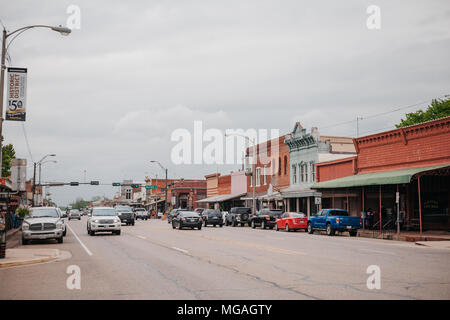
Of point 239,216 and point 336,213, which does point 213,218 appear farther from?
point 336,213

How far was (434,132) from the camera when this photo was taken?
30.9m

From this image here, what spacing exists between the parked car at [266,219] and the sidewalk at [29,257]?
2457 centimetres

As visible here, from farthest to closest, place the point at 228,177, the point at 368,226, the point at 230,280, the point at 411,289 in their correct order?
the point at 228,177
the point at 368,226
the point at 230,280
the point at 411,289

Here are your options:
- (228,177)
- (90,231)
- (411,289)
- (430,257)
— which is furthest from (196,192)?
(411,289)

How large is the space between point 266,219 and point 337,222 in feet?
36.1

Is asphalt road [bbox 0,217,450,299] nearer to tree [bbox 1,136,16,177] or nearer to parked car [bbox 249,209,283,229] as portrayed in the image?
parked car [bbox 249,209,283,229]

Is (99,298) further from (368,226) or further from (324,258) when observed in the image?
(368,226)

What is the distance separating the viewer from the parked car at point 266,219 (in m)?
41.2

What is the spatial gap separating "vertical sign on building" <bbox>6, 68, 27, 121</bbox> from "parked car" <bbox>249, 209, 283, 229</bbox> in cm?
2642

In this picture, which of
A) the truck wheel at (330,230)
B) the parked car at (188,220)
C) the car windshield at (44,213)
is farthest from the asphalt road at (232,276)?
the parked car at (188,220)

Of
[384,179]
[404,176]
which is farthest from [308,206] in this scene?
[404,176]

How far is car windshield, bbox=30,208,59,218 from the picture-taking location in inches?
950

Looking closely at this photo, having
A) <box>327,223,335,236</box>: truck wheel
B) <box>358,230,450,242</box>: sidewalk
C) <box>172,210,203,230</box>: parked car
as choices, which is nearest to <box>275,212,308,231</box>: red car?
<box>327,223,335,236</box>: truck wheel
